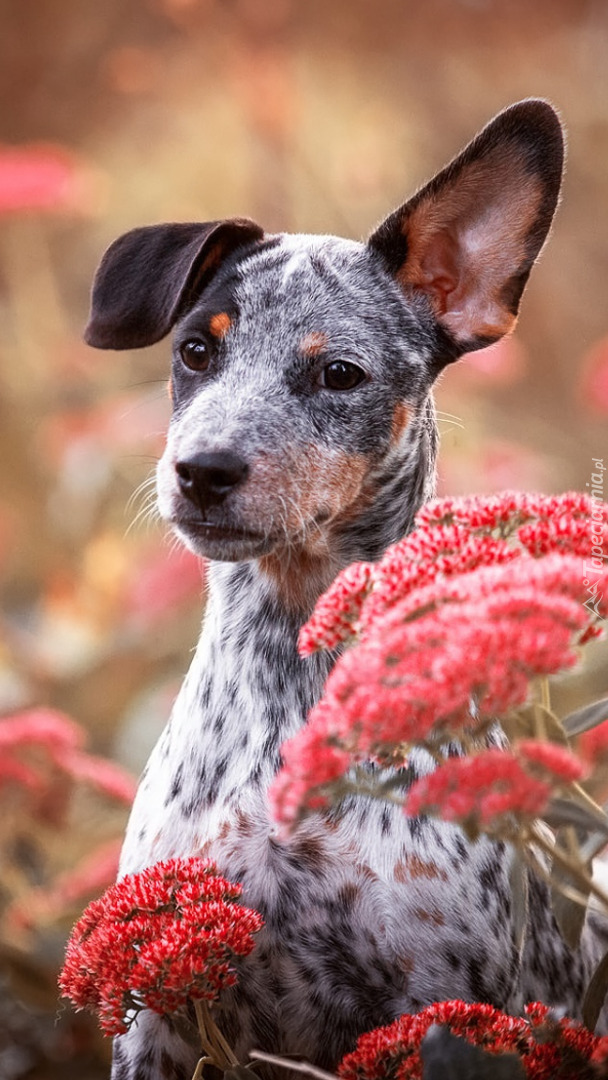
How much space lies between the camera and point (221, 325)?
1.95 m

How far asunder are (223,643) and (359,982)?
0.55 meters

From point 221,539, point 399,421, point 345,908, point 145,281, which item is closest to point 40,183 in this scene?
point 145,281

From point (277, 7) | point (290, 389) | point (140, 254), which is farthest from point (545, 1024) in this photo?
point (277, 7)

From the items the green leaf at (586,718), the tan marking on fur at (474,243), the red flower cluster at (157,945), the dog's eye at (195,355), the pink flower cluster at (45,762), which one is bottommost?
the red flower cluster at (157,945)

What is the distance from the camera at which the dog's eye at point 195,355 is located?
1.97 m

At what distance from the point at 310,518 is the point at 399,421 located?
0.86 ft

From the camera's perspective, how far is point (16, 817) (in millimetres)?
2611

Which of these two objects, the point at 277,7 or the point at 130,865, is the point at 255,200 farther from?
the point at 130,865

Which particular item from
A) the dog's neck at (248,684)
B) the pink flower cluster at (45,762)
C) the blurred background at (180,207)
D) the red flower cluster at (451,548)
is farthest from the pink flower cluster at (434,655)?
the blurred background at (180,207)

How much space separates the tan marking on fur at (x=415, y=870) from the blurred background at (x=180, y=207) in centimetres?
173

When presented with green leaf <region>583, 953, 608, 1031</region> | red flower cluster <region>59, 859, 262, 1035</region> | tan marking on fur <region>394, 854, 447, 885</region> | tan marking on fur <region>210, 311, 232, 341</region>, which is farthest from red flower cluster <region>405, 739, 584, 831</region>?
tan marking on fur <region>210, 311, 232, 341</region>

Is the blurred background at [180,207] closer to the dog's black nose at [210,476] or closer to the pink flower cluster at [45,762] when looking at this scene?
the pink flower cluster at [45,762]

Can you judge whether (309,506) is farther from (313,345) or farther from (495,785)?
(495,785)

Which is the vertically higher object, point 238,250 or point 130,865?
point 238,250
